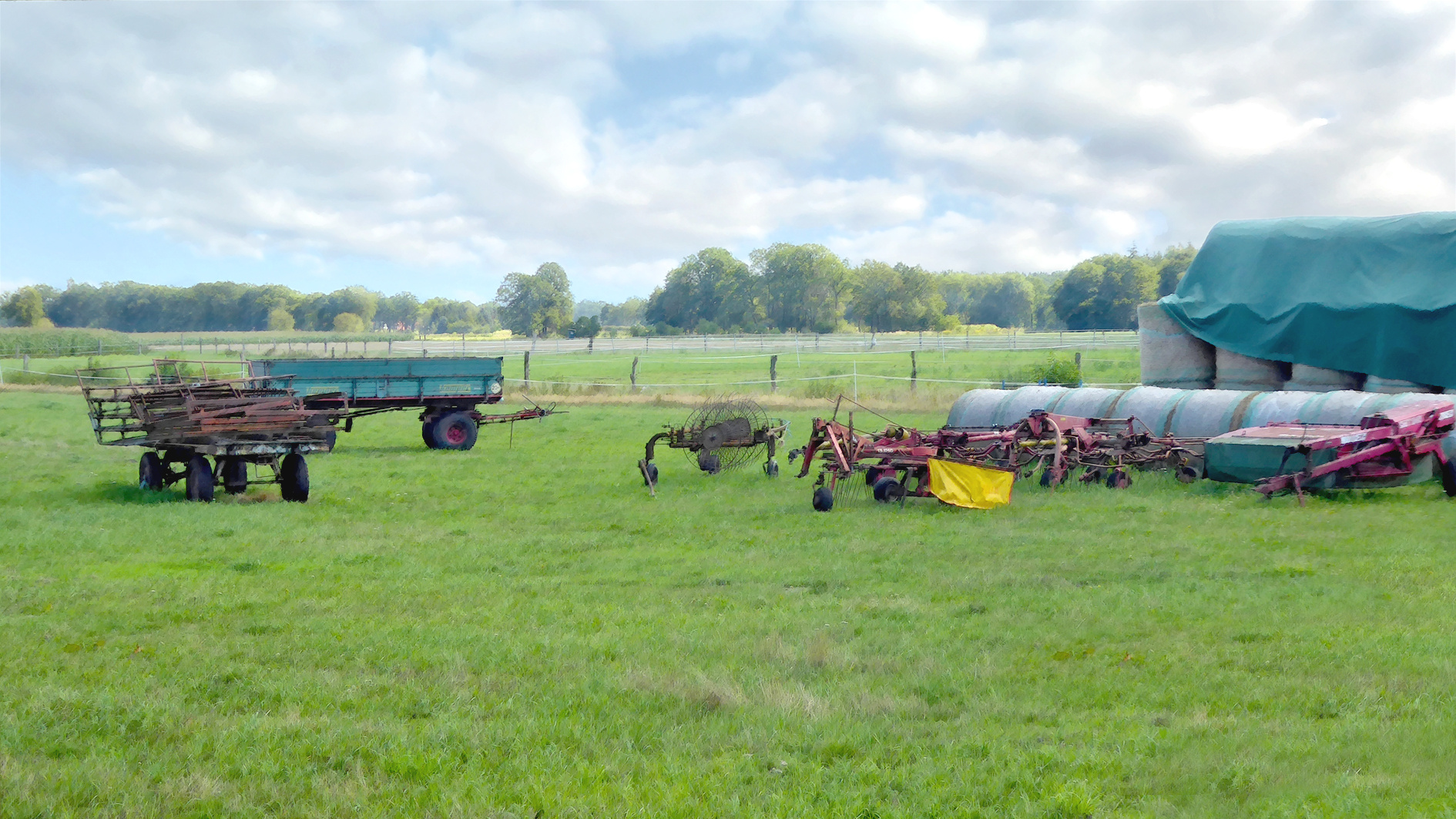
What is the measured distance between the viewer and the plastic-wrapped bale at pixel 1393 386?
20281 mm

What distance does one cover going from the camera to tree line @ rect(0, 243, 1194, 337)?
329ft

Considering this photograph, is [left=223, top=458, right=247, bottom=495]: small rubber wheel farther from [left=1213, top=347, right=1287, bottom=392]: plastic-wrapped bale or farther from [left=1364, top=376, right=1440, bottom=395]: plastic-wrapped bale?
[left=1364, top=376, right=1440, bottom=395]: plastic-wrapped bale

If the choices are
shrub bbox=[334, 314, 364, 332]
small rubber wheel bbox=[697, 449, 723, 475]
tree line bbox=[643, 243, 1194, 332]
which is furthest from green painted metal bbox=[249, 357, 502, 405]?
shrub bbox=[334, 314, 364, 332]

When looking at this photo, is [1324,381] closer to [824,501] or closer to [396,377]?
[824,501]

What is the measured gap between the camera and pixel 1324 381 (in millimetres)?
21547

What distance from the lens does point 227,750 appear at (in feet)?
18.4

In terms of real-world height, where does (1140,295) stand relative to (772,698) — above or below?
above

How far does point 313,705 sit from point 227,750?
0.75 m

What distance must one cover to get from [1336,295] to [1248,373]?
82.8 inches

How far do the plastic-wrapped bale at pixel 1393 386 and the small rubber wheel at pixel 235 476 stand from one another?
18346 millimetres

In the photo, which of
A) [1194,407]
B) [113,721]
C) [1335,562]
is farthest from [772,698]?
[1194,407]

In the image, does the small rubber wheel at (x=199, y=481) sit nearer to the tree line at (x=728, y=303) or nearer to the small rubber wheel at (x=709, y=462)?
the small rubber wheel at (x=709, y=462)

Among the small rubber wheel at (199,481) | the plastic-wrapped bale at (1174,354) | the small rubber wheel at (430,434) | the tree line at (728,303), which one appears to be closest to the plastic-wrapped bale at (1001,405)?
the plastic-wrapped bale at (1174,354)

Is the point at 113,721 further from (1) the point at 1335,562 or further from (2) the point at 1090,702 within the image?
(1) the point at 1335,562
